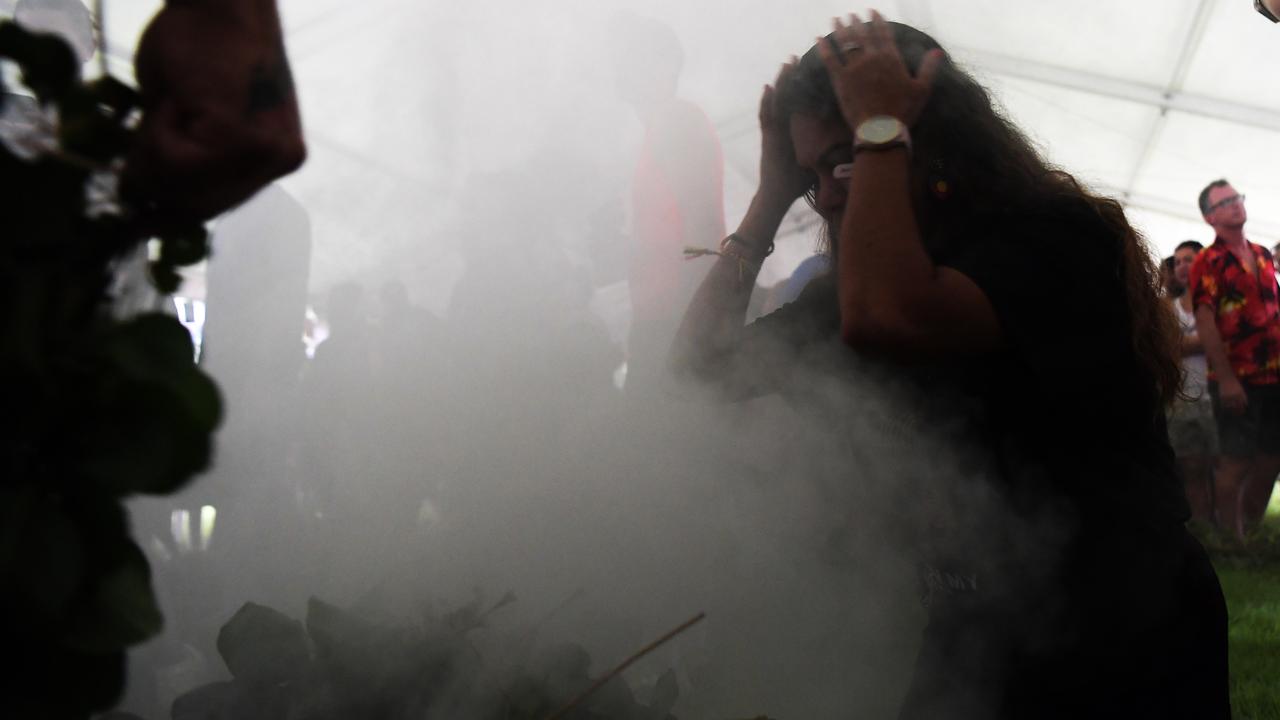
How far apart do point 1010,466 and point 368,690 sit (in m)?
0.87

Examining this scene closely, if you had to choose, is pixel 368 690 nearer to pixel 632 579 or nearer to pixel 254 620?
pixel 254 620

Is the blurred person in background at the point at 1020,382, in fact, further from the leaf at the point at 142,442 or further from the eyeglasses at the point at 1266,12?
the eyeglasses at the point at 1266,12

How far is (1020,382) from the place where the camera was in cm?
116

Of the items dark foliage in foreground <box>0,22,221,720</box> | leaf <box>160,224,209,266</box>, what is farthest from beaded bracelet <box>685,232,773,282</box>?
dark foliage in foreground <box>0,22,221,720</box>

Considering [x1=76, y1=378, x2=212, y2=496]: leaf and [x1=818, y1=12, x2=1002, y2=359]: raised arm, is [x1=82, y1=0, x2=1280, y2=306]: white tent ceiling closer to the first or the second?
[x1=818, y1=12, x2=1002, y2=359]: raised arm

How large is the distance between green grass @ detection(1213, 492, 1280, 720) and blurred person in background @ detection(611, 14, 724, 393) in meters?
1.56

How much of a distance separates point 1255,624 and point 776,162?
229 cm

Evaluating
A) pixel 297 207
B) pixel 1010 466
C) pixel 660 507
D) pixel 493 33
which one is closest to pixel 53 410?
pixel 1010 466

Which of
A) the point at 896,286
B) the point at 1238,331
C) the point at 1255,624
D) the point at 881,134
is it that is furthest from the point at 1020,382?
the point at 1238,331

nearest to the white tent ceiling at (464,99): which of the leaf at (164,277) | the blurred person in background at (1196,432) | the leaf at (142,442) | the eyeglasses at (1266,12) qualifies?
the eyeglasses at (1266,12)

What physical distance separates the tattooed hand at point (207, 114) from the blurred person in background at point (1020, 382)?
2.35 feet

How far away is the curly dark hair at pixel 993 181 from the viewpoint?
125 centimetres

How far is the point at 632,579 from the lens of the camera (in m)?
1.56

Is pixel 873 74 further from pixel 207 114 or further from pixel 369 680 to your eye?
pixel 369 680
